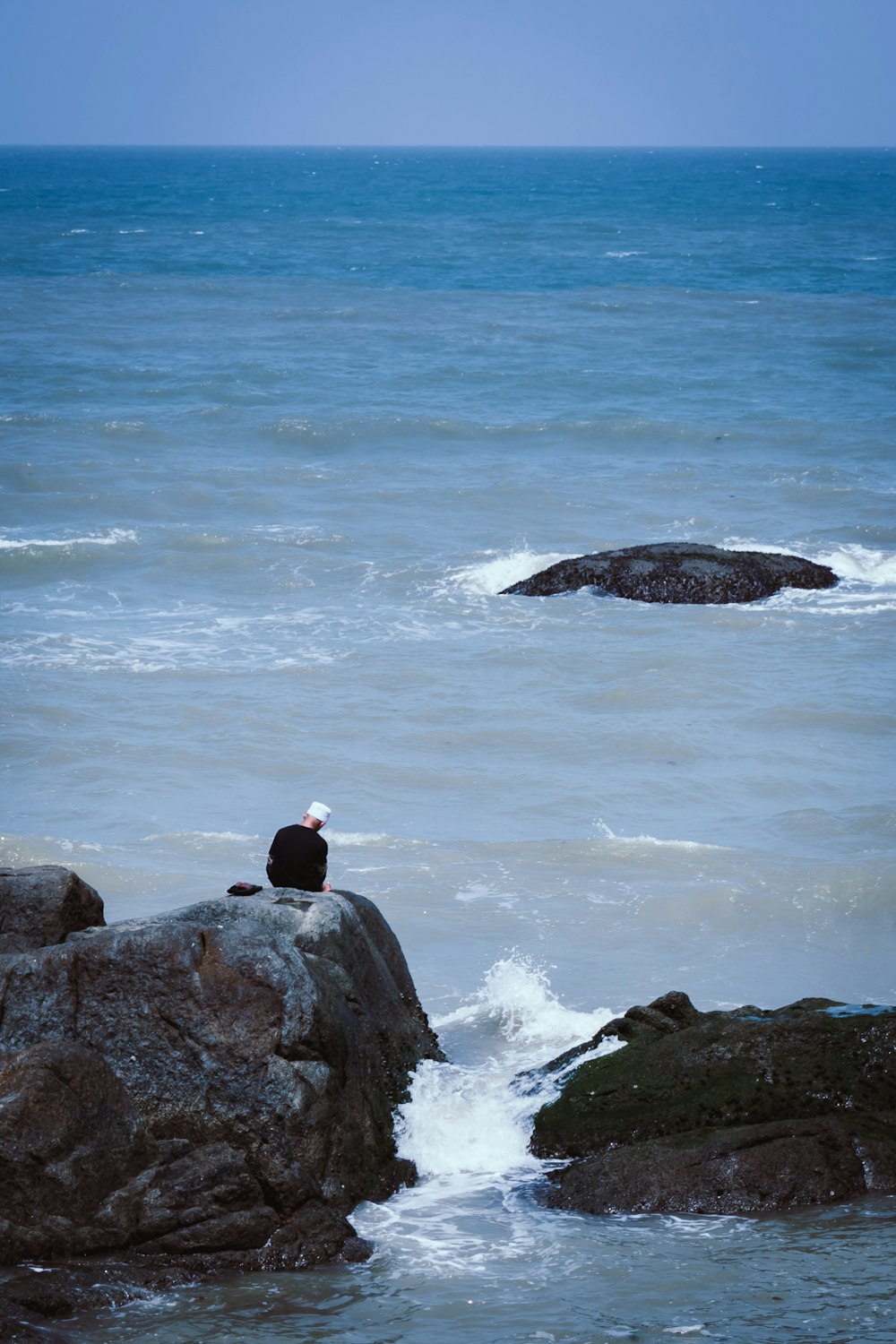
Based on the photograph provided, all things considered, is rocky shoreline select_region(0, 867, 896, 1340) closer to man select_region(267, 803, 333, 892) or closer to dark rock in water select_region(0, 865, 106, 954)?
dark rock in water select_region(0, 865, 106, 954)

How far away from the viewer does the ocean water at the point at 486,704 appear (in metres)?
8.07

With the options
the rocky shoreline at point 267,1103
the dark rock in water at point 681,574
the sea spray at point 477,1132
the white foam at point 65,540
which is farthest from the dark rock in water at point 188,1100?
the white foam at point 65,540

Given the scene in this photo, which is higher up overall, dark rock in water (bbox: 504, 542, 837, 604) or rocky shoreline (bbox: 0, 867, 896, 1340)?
dark rock in water (bbox: 504, 542, 837, 604)

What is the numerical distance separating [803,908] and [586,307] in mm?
46619

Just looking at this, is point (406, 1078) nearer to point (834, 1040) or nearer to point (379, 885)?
point (834, 1040)

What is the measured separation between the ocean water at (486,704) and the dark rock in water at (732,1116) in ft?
0.78

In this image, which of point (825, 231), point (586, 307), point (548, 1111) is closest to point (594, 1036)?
point (548, 1111)

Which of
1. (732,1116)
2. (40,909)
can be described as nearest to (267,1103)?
(40,909)

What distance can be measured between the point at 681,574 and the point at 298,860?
14.1 meters

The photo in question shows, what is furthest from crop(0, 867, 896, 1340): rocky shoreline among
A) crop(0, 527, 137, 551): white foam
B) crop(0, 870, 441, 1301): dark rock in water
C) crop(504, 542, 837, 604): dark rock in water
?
crop(0, 527, 137, 551): white foam

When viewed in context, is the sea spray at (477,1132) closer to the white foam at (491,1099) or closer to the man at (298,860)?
the white foam at (491,1099)

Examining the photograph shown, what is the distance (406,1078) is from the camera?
31.5 ft

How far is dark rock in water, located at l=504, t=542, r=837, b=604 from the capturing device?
2322 centimetres

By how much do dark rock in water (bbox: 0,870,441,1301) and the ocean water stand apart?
1.23 ft
